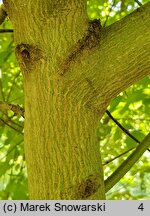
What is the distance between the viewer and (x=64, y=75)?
859mm

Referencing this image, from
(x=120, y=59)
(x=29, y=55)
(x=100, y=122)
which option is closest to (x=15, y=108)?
(x=29, y=55)

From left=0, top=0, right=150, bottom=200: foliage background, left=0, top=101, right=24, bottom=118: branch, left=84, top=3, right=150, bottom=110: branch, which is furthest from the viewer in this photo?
left=0, top=0, right=150, bottom=200: foliage background

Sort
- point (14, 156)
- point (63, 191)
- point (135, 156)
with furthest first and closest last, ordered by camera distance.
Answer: point (14, 156)
point (135, 156)
point (63, 191)

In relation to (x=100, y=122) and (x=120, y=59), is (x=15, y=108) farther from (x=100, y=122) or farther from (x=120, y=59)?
(x=100, y=122)

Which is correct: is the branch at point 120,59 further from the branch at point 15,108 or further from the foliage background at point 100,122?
the foliage background at point 100,122

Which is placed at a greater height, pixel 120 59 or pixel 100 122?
pixel 100 122

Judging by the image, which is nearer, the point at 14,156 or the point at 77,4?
the point at 77,4

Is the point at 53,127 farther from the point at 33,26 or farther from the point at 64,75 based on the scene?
the point at 33,26

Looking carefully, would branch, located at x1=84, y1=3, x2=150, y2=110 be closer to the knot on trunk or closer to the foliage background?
the knot on trunk

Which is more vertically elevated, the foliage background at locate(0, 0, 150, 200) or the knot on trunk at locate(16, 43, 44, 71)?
the foliage background at locate(0, 0, 150, 200)

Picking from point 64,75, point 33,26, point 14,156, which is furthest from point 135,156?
point 14,156

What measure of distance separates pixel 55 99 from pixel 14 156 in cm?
97

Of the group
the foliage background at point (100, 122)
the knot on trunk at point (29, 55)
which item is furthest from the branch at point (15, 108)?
the foliage background at point (100, 122)

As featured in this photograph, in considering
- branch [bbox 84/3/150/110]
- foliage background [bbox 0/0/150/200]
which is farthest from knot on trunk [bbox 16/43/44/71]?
foliage background [bbox 0/0/150/200]
